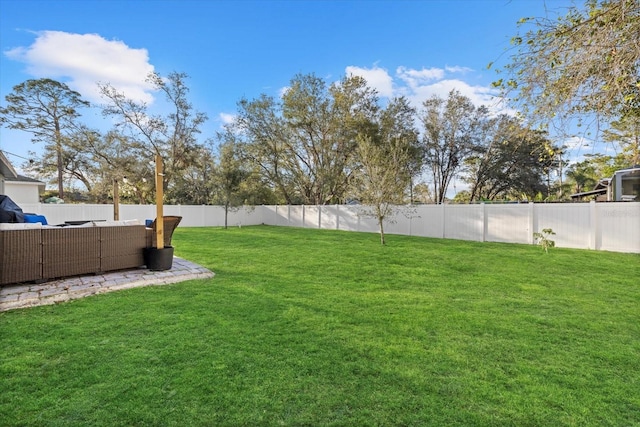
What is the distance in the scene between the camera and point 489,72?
2979mm

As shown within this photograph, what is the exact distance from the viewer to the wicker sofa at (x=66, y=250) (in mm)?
4098

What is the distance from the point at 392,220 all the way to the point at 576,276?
8062 millimetres

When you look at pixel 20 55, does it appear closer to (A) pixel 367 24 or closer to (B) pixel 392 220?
(A) pixel 367 24

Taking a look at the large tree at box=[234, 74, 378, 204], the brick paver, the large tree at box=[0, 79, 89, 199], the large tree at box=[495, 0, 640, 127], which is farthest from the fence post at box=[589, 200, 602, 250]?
the large tree at box=[0, 79, 89, 199]

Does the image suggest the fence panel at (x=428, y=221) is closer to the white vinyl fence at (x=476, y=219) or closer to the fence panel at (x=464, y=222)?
the white vinyl fence at (x=476, y=219)

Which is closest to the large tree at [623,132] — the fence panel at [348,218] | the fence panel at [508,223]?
the fence panel at [508,223]

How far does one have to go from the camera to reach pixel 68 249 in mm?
4598

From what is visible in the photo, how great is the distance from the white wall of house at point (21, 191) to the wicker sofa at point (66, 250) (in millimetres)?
12149

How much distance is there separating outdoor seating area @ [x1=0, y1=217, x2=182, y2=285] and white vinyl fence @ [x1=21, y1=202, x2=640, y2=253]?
7292 millimetres

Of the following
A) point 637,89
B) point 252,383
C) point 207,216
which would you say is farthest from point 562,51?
point 207,216

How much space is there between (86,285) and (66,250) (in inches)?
30.1

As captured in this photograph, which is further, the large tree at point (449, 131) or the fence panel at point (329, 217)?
the large tree at point (449, 131)

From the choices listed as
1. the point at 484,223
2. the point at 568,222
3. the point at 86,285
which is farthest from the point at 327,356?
the point at 484,223

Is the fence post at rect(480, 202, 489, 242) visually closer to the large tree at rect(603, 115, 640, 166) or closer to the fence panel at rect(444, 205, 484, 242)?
the fence panel at rect(444, 205, 484, 242)
